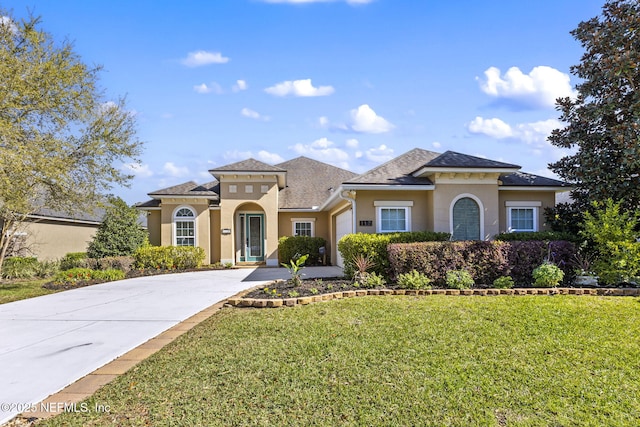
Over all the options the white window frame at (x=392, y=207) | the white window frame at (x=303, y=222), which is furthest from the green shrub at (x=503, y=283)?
the white window frame at (x=303, y=222)

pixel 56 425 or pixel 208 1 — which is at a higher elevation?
pixel 208 1

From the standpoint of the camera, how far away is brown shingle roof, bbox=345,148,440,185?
12844mm

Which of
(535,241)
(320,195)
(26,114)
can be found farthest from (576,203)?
(26,114)

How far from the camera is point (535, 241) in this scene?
10766mm

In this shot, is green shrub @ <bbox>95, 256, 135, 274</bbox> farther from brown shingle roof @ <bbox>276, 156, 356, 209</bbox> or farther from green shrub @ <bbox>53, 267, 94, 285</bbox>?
brown shingle roof @ <bbox>276, 156, 356, 209</bbox>

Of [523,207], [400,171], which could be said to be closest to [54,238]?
[400,171]

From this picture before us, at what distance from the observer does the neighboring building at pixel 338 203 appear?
505 inches

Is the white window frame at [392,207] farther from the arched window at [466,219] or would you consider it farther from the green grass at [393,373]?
the green grass at [393,373]

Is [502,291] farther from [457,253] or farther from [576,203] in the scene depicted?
[576,203]

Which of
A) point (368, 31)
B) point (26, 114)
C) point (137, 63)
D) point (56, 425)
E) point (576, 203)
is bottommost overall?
point (56, 425)

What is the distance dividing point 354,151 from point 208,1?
534 inches

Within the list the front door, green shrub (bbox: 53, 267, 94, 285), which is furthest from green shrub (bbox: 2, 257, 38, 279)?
the front door

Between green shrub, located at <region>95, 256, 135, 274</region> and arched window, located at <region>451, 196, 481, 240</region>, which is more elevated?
arched window, located at <region>451, 196, 481, 240</region>

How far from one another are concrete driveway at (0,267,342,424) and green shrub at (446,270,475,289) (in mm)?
5550
